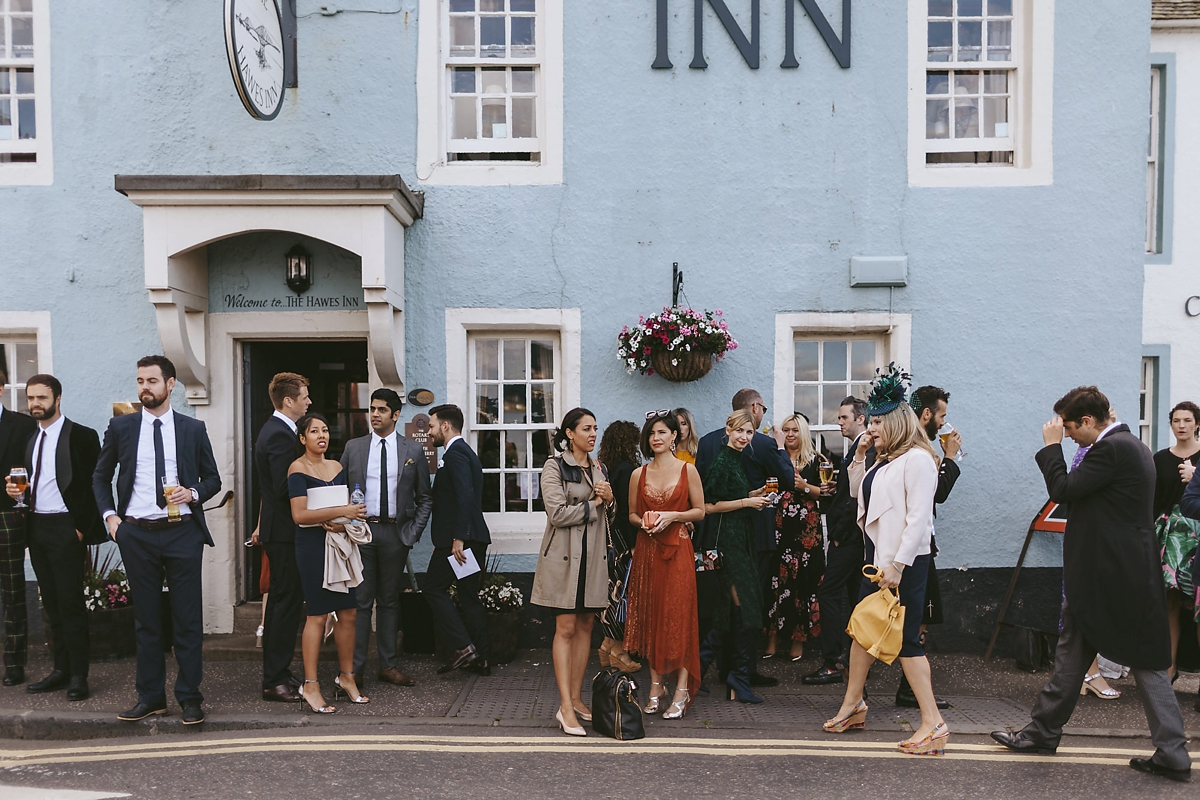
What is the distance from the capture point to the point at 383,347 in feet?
24.2

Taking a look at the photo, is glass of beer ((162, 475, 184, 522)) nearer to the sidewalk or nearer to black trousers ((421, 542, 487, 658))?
the sidewalk

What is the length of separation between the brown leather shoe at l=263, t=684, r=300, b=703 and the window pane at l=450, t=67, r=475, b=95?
197 inches

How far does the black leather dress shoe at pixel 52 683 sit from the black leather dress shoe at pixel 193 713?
1.36 metres

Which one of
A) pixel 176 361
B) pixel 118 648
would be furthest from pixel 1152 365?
pixel 118 648

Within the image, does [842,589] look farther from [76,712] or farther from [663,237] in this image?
[76,712]

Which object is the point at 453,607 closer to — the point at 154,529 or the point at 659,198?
the point at 154,529

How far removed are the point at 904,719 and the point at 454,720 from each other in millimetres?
2801

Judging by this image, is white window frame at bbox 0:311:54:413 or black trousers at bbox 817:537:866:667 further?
white window frame at bbox 0:311:54:413

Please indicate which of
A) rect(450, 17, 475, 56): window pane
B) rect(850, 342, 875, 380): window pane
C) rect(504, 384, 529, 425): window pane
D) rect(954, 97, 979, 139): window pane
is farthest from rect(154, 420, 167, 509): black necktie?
rect(954, 97, 979, 139): window pane

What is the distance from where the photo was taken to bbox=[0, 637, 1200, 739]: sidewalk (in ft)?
18.5

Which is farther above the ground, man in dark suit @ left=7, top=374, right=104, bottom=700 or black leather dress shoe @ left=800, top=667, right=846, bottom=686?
man in dark suit @ left=7, top=374, right=104, bottom=700

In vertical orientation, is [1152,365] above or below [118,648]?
above

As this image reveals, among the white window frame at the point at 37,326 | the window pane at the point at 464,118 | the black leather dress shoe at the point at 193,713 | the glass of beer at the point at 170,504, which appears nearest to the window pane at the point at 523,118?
the window pane at the point at 464,118

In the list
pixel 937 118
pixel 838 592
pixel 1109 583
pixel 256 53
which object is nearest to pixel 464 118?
pixel 256 53
